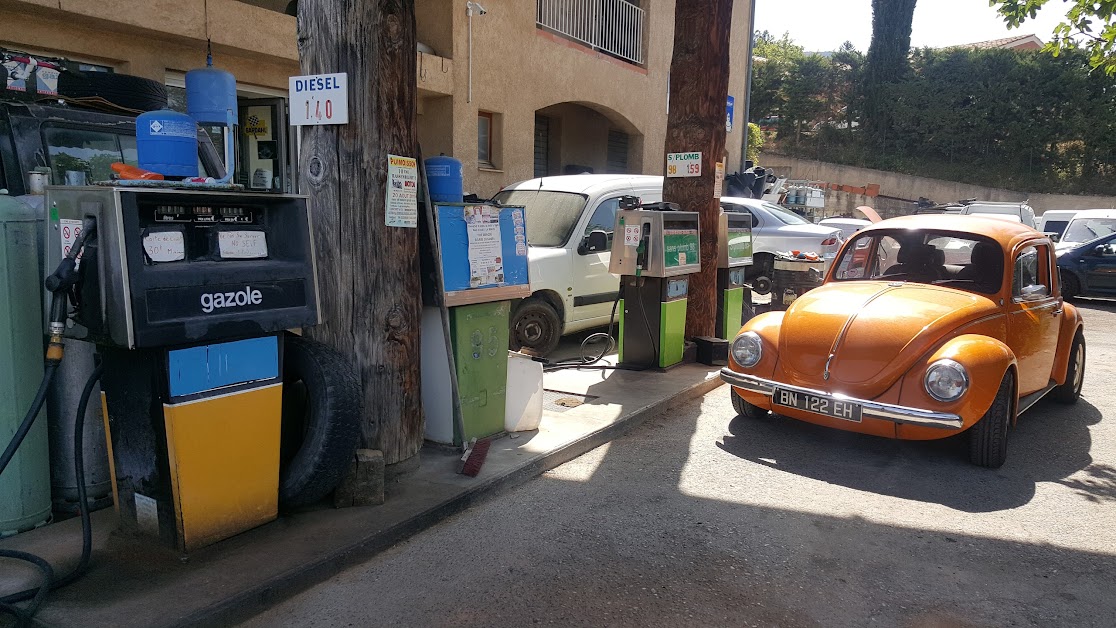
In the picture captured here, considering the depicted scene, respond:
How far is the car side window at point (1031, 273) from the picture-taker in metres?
5.93

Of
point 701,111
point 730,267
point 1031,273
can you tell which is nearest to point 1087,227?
point 730,267

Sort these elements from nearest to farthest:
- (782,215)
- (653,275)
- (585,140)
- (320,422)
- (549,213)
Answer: (320,422)
(653,275)
(549,213)
(782,215)
(585,140)

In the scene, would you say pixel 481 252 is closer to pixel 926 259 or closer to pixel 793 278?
pixel 926 259

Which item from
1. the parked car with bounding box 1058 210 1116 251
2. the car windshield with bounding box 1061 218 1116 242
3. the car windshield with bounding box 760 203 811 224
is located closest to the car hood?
the car windshield with bounding box 760 203 811 224

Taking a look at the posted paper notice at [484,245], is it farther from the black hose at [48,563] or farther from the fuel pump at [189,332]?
the black hose at [48,563]

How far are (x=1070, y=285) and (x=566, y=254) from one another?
12053 mm

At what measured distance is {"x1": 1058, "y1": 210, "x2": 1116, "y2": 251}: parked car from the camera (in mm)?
16125

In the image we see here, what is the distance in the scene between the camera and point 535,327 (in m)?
8.14

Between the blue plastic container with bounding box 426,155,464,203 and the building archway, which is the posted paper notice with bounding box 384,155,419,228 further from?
the building archway

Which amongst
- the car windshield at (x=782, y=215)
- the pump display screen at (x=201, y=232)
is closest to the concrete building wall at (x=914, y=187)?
the car windshield at (x=782, y=215)

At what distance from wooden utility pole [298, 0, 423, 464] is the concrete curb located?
0.57 metres

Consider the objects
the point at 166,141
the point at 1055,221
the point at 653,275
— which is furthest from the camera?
the point at 1055,221

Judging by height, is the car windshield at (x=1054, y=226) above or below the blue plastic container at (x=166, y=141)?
below

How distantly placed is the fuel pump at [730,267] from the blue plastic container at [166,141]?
590 centimetres
